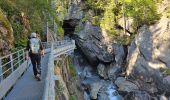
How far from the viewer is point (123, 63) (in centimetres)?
4053

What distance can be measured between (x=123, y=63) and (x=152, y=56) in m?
7.84

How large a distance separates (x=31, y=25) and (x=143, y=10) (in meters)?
17.0

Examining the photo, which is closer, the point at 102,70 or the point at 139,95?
the point at 139,95

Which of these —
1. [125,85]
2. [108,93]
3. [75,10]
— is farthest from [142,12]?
[75,10]

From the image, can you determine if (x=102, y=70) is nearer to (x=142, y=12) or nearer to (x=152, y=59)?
(x=142, y=12)

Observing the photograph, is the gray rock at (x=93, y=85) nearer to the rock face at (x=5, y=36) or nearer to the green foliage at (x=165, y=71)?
the green foliage at (x=165, y=71)

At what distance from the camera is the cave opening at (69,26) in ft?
166

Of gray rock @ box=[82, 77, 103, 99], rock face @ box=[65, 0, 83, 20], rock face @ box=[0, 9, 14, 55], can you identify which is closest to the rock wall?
gray rock @ box=[82, 77, 103, 99]

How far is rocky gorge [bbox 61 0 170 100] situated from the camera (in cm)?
3159

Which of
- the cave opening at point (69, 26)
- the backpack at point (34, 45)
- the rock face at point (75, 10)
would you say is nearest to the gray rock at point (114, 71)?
the rock face at point (75, 10)

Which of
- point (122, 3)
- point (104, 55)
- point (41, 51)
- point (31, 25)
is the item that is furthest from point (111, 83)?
point (41, 51)

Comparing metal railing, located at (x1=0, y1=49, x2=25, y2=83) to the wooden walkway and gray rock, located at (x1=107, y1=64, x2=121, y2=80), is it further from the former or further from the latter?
gray rock, located at (x1=107, y1=64, x2=121, y2=80)

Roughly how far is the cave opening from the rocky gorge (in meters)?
0.78

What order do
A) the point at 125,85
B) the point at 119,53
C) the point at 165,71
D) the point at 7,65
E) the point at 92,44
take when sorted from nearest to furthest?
the point at 7,65 < the point at 165,71 < the point at 125,85 < the point at 119,53 < the point at 92,44
